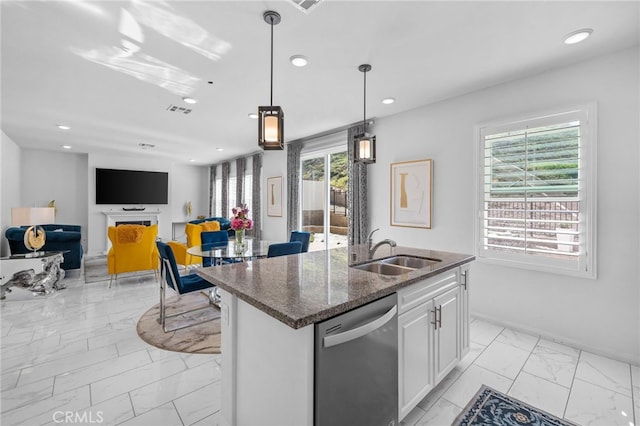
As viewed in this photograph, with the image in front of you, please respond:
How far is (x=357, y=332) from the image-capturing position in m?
1.31

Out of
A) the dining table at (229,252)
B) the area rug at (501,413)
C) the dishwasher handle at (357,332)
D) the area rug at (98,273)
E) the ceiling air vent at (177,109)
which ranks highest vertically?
the ceiling air vent at (177,109)

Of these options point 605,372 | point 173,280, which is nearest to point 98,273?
point 173,280

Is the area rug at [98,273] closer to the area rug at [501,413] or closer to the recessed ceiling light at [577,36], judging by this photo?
the area rug at [501,413]

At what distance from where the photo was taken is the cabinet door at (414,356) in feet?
5.49

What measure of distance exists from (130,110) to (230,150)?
118 inches

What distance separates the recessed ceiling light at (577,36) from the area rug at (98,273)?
273 inches

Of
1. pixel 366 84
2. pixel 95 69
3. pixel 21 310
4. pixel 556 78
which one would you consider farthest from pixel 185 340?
pixel 556 78

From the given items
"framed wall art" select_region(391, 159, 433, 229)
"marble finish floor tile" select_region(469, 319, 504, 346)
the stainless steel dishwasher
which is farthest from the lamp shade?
"marble finish floor tile" select_region(469, 319, 504, 346)

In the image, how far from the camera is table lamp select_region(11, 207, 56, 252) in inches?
145

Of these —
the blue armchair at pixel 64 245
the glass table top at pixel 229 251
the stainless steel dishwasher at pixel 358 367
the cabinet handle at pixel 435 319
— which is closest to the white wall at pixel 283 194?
the glass table top at pixel 229 251

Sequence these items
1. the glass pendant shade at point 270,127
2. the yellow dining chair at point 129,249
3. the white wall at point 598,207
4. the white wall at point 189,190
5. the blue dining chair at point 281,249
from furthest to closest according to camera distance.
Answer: the white wall at point 189,190, the yellow dining chair at point 129,249, the blue dining chair at point 281,249, the white wall at point 598,207, the glass pendant shade at point 270,127

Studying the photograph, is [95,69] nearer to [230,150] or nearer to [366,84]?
[366,84]

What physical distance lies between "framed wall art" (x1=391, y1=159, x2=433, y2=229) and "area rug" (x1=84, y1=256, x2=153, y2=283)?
4998 mm

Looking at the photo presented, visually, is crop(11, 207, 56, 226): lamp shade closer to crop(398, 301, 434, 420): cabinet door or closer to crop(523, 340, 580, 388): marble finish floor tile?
crop(398, 301, 434, 420): cabinet door
